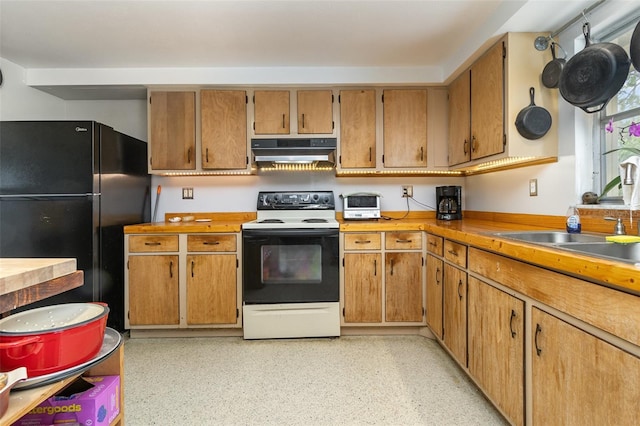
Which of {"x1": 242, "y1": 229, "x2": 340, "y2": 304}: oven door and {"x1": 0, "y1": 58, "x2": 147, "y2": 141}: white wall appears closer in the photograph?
{"x1": 242, "y1": 229, "x2": 340, "y2": 304}: oven door

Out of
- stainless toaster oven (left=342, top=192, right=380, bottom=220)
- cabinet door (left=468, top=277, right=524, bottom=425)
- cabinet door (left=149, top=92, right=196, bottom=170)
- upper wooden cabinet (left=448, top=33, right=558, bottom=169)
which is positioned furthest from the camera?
stainless toaster oven (left=342, top=192, right=380, bottom=220)

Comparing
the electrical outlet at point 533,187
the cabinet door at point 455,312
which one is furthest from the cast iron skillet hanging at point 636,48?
the cabinet door at point 455,312

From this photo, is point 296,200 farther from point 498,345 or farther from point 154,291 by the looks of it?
point 498,345

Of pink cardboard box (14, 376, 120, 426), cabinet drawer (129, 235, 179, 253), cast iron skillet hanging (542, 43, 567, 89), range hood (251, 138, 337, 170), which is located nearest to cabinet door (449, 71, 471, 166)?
cast iron skillet hanging (542, 43, 567, 89)

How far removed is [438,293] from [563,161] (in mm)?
1142

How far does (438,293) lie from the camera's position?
218 centimetres

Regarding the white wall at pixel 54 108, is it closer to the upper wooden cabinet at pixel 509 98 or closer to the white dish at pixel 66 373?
the white dish at pixel 66 373

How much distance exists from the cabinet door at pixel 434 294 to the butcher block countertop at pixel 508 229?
0.24 m

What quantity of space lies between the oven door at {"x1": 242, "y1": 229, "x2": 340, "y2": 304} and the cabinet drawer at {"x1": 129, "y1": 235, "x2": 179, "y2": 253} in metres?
0.57

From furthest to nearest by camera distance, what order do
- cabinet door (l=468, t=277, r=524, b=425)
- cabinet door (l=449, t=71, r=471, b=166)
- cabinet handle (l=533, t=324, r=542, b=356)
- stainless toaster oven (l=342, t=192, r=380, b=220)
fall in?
stainless toaster oven (l=342, t=192, r=380, b=220), cabinet door (l=449, t=71, r=471, b=166), cabinet door (l=468, t=277, r=524, b=425), cabinet handle (l=533, t=324, r=542, b=356)

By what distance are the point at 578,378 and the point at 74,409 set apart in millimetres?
1582

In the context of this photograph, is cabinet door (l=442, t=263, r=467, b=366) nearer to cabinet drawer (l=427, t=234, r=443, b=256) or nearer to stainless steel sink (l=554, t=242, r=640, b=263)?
cabinet drawer (l=427, t=234, r=443, b=256)

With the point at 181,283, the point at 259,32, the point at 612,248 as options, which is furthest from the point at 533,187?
the point at 181,283

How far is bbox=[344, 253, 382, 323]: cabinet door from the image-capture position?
8.00 ft
